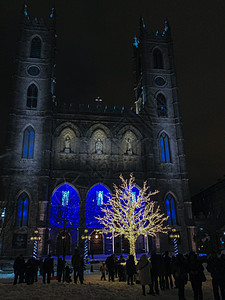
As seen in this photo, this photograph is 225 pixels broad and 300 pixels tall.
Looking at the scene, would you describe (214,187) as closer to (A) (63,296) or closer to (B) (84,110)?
(B) (84,110)

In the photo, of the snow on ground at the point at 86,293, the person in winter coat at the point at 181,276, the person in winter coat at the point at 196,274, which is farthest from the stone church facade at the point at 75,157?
the person in winter coat at the point at 196,274

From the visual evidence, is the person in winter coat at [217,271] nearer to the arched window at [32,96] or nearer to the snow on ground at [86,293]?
the snow on ground at [86,293]

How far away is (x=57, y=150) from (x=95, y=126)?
20.4 ft

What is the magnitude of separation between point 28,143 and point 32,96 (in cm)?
737

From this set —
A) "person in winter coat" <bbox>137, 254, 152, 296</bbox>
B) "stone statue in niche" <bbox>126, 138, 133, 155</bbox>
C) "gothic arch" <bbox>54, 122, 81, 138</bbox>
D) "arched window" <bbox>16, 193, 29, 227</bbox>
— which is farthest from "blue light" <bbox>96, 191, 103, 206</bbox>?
"person in winter coat" <bbox>137, 254, 152, 296</bbox>

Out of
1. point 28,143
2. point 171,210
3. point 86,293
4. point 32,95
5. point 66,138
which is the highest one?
point 32,95

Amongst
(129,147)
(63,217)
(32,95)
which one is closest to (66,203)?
(63,217)

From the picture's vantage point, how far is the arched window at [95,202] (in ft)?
105

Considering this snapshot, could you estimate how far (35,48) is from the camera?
40344 millimetres

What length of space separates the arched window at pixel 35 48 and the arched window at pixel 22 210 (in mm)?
21424

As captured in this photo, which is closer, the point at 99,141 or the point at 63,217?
the point at 63,217

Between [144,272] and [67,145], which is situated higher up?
[67,145]

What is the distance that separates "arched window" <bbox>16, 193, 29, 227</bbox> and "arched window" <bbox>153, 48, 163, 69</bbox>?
2853 centimetres

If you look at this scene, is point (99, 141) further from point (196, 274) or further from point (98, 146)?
point (196, 274)
